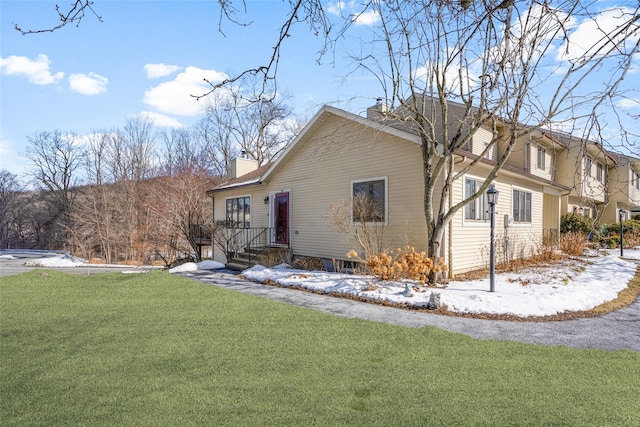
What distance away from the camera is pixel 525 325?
5.59 m

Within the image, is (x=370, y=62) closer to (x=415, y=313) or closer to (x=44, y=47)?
(x=415, y=313)

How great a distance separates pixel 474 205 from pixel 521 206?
14.2 ft

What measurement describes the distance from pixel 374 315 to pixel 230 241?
1149cm

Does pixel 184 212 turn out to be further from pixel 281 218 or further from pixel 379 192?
pixel 379 192

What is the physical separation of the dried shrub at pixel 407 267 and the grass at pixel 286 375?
3.21 m

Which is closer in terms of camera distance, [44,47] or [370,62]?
[44,47]

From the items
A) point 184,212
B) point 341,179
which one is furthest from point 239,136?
point 341,179

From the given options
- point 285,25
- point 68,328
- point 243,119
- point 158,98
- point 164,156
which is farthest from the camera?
point 164,156

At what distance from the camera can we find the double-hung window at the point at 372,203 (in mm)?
10523

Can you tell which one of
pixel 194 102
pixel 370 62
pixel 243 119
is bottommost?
pixel 194 102

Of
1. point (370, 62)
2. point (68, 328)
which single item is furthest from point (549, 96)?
point (68, 328)

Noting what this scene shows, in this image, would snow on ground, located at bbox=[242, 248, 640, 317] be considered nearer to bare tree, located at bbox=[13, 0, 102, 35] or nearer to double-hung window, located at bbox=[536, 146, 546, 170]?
bare tree, located at bbox=[13, 0, 102, 35]

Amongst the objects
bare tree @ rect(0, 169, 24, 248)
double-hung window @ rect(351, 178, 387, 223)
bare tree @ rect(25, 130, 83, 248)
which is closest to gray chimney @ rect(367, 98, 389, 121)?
double-hung window @ rect(351, 178, 387, 223)

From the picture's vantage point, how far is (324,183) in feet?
40.4
